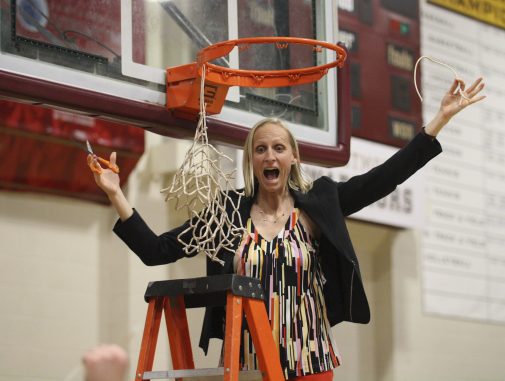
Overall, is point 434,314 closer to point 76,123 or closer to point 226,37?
point 76,123

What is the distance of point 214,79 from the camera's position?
3422 mm

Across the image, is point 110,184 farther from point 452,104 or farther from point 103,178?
point 452,104

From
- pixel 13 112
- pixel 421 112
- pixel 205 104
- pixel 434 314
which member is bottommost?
pixel 434 314

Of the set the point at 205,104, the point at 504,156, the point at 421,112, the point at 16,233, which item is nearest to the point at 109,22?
the point at 205,104

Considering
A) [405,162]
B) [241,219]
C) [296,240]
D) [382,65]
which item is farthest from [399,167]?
[382,65]

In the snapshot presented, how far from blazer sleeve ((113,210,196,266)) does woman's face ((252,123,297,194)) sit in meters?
0.33

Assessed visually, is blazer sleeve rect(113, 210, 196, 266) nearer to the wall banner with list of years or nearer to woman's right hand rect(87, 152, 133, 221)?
woman's right hand rect(87, 152, 133, 221)

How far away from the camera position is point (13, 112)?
180 inches

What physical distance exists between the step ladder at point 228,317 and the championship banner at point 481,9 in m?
4.70

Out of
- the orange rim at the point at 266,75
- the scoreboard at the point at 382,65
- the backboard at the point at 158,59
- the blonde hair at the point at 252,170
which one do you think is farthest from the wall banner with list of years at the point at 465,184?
the blonde hair at the point at 252,170

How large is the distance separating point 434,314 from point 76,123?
306cm

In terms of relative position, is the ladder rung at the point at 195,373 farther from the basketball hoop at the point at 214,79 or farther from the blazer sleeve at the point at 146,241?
the basketball hoop at the point at 214,79

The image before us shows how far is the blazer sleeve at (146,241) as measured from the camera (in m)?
2.90

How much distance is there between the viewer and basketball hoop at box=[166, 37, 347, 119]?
3361 mm
